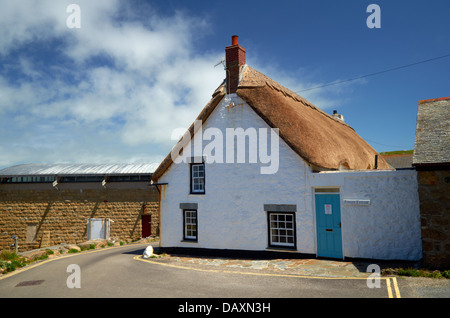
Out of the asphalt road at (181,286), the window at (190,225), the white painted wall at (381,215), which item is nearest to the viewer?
the asphalt road at (181,286)

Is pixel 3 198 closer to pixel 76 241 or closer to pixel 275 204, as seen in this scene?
pixel 76 241

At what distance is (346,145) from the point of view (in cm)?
1523

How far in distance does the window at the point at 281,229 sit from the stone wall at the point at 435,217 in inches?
167

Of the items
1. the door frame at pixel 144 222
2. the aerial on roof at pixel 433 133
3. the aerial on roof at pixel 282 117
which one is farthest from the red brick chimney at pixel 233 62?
the door frame at pixel 144 222

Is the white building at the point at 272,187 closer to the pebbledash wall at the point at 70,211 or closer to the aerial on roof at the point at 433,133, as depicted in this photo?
the aerial on roof at the point at 433,133

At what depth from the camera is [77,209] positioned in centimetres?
2300

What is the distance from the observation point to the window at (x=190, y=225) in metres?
14.1

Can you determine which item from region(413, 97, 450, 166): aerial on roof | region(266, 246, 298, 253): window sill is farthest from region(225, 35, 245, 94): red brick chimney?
region(413, 97, 450, 166): aerial on roof

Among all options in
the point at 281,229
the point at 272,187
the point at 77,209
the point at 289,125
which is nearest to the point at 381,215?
the point at 281,229

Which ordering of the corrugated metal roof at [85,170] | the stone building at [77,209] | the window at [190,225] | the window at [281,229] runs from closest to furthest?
the window at [281,229] → the window at [190,225] → the stone building at [77,209] → the corrugated metal roof at [85,170]

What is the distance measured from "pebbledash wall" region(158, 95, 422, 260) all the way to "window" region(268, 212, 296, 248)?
0.26 metres

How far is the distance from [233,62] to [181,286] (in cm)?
958

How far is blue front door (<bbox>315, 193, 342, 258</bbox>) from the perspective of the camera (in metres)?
11.2

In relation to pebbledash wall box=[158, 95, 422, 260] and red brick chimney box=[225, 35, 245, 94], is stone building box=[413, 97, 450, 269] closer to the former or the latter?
pebbledash wall box=[158, 95, 422, 260]
